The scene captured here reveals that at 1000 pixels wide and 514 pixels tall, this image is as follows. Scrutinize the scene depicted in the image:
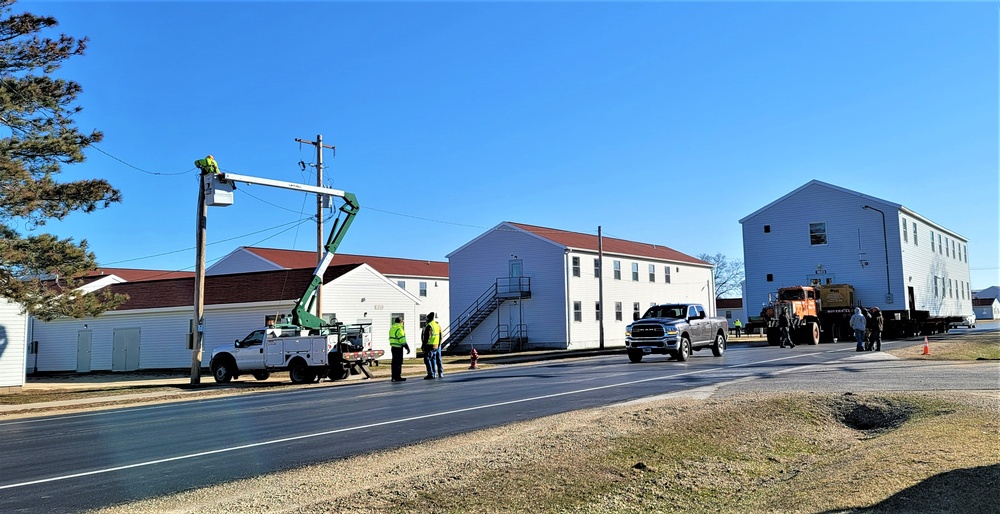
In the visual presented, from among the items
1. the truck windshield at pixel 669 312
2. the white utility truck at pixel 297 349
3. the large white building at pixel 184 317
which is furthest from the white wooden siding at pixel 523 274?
the white utility truck at pixel 297 349

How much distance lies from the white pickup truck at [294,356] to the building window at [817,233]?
2852 centimetres

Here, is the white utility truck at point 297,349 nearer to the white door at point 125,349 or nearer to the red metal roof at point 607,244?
the white door at point 125,349

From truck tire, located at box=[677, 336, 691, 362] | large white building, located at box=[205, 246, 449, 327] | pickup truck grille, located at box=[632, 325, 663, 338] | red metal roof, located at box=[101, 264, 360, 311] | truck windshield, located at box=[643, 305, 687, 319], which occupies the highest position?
large white building, located at box=[205, 246, 449, 327]

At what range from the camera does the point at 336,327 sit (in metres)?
25.0

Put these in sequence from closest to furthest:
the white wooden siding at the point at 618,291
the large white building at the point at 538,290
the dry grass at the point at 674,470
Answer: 1. the dry grass at the point at 674,470
2. the large white building at the point at 538,290
3. the white wooden siding at the point at 618,291

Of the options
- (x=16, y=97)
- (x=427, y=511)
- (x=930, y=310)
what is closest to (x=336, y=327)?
(x=16, y=97)

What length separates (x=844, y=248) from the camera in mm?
42312

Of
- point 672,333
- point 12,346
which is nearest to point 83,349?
point 12,346

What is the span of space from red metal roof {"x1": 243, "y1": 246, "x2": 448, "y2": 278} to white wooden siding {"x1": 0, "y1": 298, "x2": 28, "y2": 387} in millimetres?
22782

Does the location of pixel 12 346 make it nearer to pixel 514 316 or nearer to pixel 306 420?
pixel 306 420

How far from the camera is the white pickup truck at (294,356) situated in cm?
2400

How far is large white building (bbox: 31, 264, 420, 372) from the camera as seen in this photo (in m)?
34.8

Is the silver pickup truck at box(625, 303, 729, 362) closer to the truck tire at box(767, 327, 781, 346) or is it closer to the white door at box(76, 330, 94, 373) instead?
the truck tire at box(767, 327, 781, 346)

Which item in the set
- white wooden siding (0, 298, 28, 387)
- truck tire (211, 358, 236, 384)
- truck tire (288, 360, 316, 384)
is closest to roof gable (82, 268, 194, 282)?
white wooden siding (0, 298, 28, 387)
